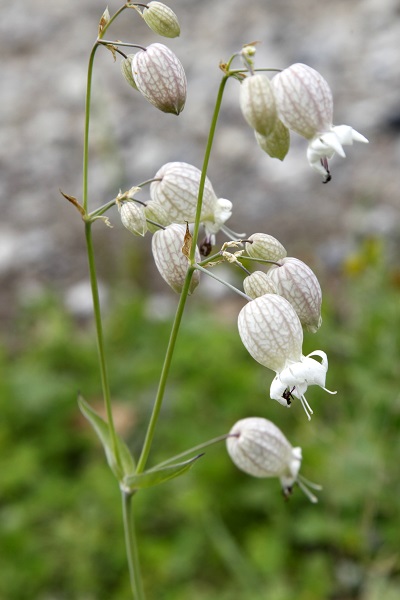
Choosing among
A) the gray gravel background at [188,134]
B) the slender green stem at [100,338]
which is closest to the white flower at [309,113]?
the slender green stem at [100,338]

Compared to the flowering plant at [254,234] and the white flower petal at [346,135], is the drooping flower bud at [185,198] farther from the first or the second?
the white flower petal at [346,135]

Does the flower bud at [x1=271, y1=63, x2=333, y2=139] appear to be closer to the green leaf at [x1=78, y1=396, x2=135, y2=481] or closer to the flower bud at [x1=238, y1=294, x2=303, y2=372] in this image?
the flower bud at [x1=238, y1=294, x2=303, y2=372]

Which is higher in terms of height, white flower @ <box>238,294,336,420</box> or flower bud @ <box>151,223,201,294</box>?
flower bud @ <box>151,223,201,294</box>

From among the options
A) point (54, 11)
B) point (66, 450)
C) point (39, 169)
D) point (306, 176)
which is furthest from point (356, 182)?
point (54, 11)

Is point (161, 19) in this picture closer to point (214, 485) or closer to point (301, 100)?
point (301, 100)

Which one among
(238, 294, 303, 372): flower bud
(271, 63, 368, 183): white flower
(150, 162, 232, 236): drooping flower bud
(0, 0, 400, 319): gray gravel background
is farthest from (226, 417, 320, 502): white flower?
(0, 0, 400, 319): gray gravel background

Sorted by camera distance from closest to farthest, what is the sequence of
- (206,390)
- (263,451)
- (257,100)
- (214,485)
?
(257,100), (263,451), (214,485), (206,390)

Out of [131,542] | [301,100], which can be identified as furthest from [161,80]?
[131,542]
